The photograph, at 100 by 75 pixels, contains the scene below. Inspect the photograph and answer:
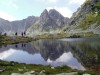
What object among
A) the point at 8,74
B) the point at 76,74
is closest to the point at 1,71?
the point at 8,74

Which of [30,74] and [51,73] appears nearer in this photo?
[30,74]

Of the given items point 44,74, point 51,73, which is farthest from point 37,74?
point 51,73

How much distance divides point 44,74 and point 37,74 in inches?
62.4

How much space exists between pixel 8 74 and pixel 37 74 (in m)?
5.07

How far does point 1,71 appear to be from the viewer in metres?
43.0

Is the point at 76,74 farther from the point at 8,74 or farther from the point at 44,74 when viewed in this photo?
the point at 8,74

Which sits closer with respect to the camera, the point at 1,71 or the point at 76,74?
the point at 76,74

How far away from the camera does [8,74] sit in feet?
131

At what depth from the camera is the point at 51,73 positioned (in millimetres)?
43375

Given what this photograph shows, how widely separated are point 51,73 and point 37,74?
167 inches

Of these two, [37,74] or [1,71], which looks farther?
[1,71]

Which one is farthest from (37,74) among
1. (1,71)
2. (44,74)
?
(1,71)

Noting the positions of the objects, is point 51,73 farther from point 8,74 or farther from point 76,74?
point 8,74

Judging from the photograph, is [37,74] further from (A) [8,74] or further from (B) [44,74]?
(A) [8,74]
